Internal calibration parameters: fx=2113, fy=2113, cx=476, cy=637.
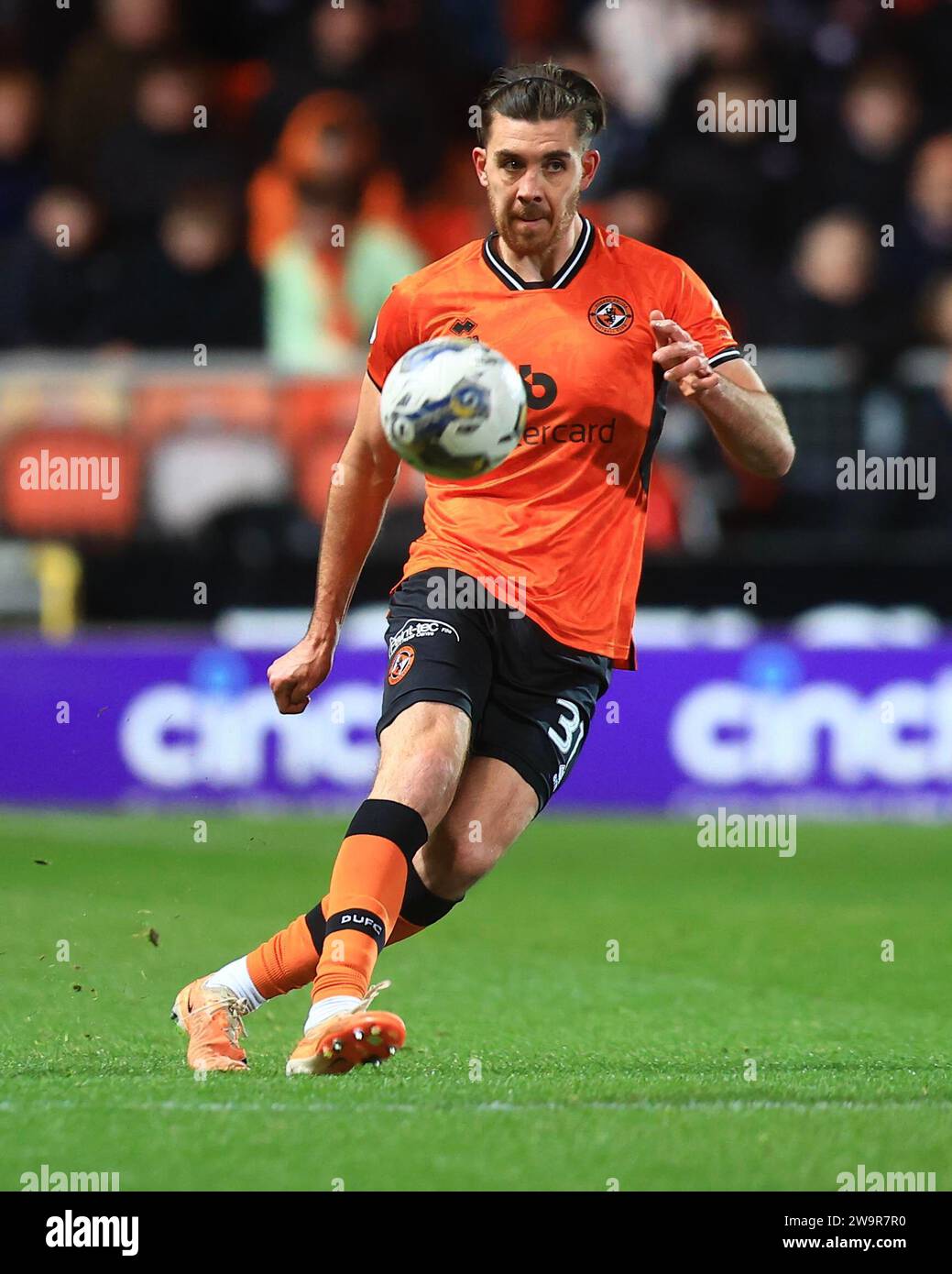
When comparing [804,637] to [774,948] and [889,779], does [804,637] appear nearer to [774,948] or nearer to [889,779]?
[889,779]

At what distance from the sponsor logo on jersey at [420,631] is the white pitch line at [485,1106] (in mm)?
1176

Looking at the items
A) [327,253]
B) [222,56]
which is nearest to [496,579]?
[327,253]

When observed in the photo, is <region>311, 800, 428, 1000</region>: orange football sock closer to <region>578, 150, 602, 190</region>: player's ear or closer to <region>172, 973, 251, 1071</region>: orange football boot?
<region>172, 973, 251, 1071</region>: orange football boot

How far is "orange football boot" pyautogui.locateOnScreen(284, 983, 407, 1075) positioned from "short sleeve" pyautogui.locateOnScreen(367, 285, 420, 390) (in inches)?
64.5

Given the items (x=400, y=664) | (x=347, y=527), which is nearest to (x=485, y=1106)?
(x=400, y=664)

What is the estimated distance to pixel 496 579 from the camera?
509cm

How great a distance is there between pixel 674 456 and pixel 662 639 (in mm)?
966

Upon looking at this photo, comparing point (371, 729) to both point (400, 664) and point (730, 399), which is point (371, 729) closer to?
point (400, 664)

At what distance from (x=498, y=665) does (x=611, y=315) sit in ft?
3.01

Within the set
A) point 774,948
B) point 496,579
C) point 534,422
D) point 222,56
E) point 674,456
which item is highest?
point 222,56

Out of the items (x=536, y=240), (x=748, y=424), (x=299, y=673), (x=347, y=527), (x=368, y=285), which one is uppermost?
(x=368, y=285)

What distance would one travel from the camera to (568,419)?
16.9 feet

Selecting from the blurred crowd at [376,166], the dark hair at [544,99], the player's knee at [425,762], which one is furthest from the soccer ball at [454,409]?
the blurred crowd at [376,166]

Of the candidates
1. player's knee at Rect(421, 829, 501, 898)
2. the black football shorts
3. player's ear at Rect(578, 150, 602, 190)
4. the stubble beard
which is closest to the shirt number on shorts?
the black football shorts
